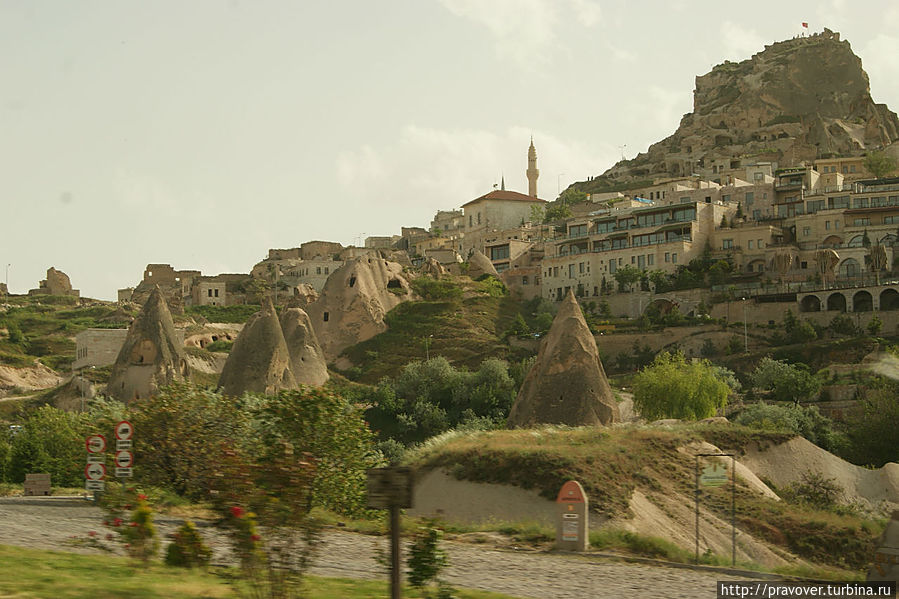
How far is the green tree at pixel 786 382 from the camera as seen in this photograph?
53.6 metres

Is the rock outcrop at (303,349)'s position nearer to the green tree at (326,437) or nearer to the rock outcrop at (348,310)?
the rock outcrop at (348,310)

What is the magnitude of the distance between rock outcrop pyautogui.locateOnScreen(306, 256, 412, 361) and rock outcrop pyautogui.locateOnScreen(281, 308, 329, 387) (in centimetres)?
1054

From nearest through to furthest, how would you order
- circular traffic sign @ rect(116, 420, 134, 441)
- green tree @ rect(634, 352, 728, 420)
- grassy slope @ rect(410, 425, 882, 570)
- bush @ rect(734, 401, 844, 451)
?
circular traffic sign @ rect(116, 420, 134, 441) → grassy slope @ rect(410, 425, 882, 570) → bush @ rect(734, 401, 844, 451) → green tree @ rect(634, 352, 728, 420)

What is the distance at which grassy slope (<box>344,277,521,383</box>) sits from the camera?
68.3m

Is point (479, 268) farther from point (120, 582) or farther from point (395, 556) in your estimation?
point (395, 556)

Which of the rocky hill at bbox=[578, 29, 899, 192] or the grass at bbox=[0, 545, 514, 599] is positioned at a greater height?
the rocky hill at bbox=[578, 29, 899, 192]

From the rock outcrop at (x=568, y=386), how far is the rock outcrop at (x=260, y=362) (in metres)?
13.9

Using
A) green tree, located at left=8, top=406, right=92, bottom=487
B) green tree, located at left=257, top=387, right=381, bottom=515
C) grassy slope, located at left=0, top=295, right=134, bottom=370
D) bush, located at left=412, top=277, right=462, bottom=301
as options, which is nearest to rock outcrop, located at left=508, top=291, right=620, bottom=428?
green tree, located at left=8, top=406, right=92, bottom=487

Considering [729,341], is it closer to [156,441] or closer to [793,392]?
[793,392]

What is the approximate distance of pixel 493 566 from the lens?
15.8 m

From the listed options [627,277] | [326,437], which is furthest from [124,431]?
[627,277]

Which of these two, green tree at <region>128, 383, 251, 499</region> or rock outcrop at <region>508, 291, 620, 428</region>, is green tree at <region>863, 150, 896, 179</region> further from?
green tree at <region>128, 383, 251, 499</region>

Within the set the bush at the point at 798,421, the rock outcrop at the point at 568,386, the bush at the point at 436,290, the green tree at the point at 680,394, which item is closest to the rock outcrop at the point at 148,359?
the rock outcrop at the point at 568,386

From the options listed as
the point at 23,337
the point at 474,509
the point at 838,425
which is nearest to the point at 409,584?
the point at 474,509
